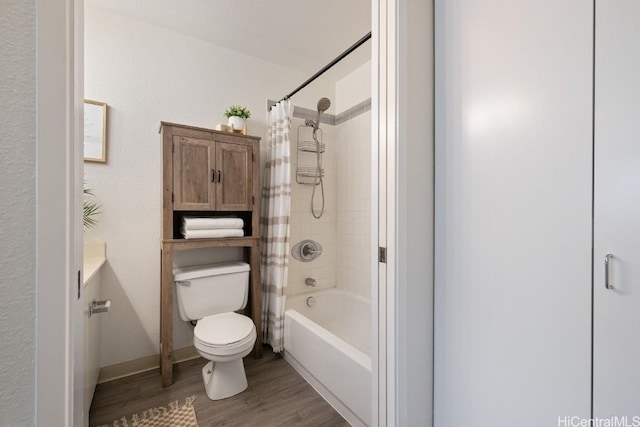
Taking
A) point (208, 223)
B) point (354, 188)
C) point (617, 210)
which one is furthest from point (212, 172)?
point (617, 210)

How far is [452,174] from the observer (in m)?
1.03

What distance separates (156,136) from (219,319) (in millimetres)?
1391

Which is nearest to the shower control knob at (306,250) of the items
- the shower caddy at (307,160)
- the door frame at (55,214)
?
the shower caddy at (307,160)

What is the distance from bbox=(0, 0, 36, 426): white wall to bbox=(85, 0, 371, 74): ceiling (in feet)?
5.33

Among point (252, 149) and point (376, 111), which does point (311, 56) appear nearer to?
point (252, 149)

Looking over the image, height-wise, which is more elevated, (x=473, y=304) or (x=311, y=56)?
(x=311, y=56)

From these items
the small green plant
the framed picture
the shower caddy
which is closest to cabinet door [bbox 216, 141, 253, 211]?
the small green plant

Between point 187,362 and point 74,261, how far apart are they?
72.7 inches

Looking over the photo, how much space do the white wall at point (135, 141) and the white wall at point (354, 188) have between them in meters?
1.22

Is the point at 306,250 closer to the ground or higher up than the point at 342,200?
closer to the ground

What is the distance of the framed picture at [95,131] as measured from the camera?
1.68 m

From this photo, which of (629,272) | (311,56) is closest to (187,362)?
(629,272)

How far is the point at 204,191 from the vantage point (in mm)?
1823

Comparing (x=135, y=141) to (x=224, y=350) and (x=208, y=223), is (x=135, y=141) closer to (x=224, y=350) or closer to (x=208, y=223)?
(x=208, y=223)
